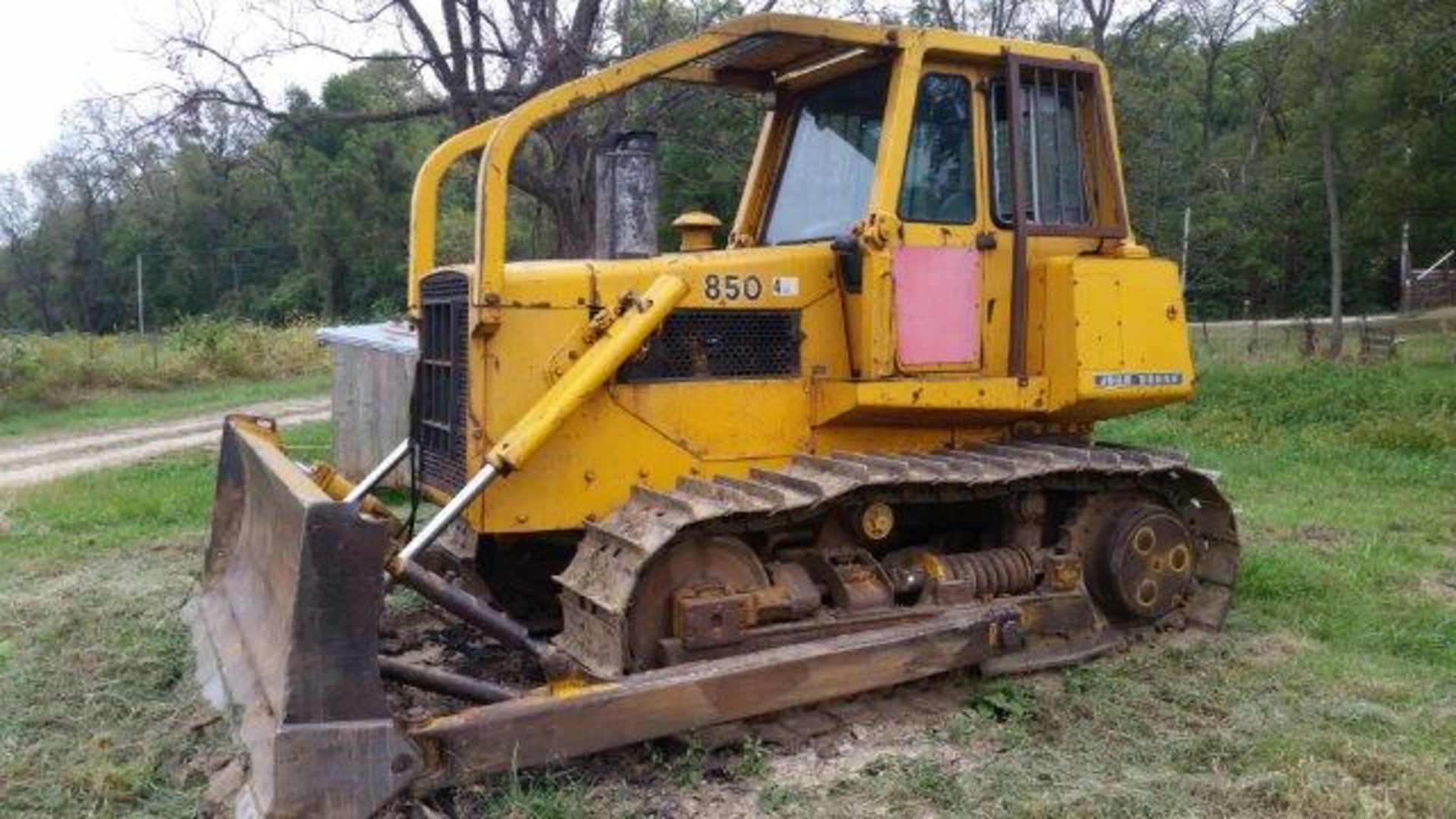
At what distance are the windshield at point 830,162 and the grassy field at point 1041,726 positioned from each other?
2.27 m

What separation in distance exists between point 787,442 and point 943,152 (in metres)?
1.50

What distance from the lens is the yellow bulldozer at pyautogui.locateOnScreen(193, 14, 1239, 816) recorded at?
16.4 ft

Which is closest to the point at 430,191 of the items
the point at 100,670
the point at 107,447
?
the point at 100,670

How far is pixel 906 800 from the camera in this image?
15.0ft

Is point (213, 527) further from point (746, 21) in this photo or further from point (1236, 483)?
point (1236, 483)

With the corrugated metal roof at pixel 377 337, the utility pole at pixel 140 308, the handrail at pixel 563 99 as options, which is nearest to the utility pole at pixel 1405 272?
the corrugated metal roof at pixel 377 337

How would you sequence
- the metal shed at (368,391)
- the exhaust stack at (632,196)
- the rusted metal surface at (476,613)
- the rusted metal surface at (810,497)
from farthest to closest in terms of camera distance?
the metal shed at (368,391) < the exhaust stack at (632,196) < the rusted metal surface at (810,497) < the rusted metal surface at (476,613)

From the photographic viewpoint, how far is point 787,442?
5895mm

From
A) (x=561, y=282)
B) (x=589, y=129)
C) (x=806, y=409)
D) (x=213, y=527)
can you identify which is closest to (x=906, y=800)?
(x=806, y=409)

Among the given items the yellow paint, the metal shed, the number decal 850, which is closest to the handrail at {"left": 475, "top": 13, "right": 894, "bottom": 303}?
the yellow paint

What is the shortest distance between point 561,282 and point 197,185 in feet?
202

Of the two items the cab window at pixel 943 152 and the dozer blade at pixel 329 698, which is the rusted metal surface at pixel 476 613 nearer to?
the dozer blade at pixel 329 698

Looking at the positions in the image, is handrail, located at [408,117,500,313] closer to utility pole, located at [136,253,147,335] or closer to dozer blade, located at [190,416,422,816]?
dozer blade, located at [190,416,422,816]

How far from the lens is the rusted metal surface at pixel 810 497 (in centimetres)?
498
